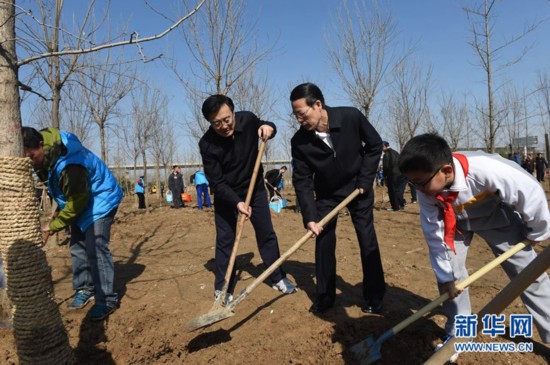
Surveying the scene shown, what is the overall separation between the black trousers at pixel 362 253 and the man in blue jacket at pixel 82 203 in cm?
185

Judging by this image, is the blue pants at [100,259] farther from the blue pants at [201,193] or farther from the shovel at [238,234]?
the blue pants at [201,193]

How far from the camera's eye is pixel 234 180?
3.49 metres

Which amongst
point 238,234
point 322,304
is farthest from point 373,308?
point 238,234

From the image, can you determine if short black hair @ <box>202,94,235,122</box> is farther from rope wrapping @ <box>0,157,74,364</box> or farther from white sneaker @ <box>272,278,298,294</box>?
white sneaker @ <box>272,278,298,294</box>

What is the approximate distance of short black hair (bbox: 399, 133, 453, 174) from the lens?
2.08 m

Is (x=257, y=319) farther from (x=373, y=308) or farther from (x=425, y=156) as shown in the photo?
(x=425, y=156)

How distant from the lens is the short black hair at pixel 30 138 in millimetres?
2670

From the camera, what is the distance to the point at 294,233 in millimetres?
6895

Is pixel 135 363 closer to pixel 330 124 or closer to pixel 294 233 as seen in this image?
pixel 330 124

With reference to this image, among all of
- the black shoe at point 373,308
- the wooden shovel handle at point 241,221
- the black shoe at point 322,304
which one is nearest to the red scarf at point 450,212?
the black shoe at point 373,308

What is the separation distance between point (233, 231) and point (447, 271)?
6.27 feet

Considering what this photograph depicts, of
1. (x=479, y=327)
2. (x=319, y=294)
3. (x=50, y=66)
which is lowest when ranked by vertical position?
(x=319, y=294)

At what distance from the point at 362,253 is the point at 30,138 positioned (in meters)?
2.66

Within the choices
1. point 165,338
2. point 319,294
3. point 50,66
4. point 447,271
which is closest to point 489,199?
point 447,271
